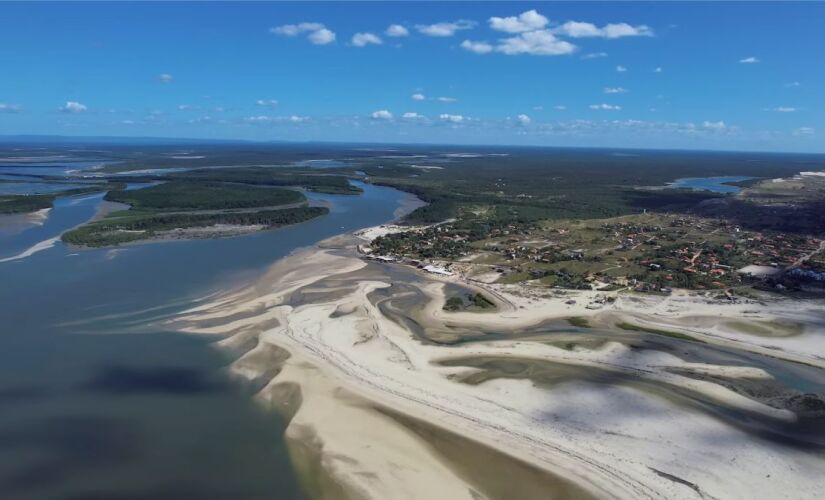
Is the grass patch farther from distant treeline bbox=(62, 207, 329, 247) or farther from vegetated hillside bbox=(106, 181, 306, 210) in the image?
vegetated hillside bbox=(106, 181, 306, 210)

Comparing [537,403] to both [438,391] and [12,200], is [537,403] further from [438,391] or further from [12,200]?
[12,200]

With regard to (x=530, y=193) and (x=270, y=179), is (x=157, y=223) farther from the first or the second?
(x=530, y=193)

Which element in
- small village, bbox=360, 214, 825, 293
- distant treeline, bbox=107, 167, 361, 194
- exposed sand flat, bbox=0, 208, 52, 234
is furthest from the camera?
distant treeline, bbox=107, 167, 361, 194

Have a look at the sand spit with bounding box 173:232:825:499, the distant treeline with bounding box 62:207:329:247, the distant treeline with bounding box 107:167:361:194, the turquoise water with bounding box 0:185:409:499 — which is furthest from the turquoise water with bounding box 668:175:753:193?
the turquoise water with bounding box 0:185:409:499

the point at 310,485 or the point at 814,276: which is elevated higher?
the point at 814,276

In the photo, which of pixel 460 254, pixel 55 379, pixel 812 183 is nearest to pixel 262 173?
pixel 460 254

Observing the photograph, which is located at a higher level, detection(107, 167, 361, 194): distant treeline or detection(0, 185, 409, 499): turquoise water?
detection(107, 167, 361, 194): distant treeline

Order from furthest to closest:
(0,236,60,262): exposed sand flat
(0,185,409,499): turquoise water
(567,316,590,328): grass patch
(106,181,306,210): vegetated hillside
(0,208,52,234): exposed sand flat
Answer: (106,181,306,210): vegetated hillside, (0,208,52,234): exposed sand flat, (0,236,60,262): exposed sand flat, (567,316,590,328): grass patch, (0,185,409,499): turquoise water
